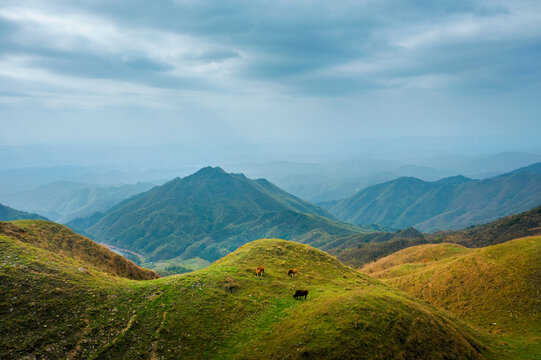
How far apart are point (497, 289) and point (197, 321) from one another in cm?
4691

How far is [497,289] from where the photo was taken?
46.7 m

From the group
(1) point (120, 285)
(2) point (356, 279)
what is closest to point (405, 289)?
(2) point (356, 279)

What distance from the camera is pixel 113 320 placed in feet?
92.1

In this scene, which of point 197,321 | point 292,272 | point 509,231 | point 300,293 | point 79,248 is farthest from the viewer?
point 509,231

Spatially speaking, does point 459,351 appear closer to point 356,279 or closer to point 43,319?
point 356,279

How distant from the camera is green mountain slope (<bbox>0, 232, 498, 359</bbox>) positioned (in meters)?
24.9

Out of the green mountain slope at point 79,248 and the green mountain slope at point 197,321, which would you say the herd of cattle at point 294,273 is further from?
the green mountain slope at point 79,248

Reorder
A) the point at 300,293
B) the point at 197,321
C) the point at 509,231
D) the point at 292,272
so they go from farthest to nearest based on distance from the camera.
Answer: the point at 509,231
the point at 292,272
the point at 300,293
the point at 197,321

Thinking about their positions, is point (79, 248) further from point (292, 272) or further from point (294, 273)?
point (294, 273)

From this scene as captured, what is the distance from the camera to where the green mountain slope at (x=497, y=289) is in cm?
3958

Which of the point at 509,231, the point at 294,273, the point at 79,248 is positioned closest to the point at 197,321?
the point at 294,273

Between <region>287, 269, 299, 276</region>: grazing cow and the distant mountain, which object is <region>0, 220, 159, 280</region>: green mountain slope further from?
the distant mountain

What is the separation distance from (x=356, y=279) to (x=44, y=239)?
5667 cm

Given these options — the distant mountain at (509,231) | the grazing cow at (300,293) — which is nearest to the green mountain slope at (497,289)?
the grazing cow at (300,293)
